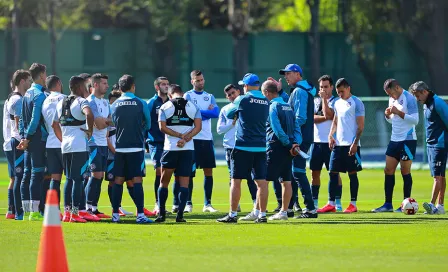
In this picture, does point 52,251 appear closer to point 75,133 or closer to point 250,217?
point 75,133

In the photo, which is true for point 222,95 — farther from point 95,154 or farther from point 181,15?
point 95,154

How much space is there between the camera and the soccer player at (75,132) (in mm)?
15906

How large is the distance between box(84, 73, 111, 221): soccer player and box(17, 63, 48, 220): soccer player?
0.74 m

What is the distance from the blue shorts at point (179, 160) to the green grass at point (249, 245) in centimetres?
78

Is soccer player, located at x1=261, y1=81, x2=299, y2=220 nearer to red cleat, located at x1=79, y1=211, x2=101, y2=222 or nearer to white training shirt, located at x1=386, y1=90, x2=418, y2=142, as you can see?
red cleat, located at x1=79, y1=211, x2=101, y2=222

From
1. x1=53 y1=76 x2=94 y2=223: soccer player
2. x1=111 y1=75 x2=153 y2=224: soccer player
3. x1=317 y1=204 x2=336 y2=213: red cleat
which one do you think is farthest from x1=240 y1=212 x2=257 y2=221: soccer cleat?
x1=53 y1=76 x2=94 y2=223: soccer player

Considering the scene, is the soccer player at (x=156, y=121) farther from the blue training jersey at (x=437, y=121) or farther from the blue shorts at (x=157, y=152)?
the blue training jersey at (x=437, y=121)

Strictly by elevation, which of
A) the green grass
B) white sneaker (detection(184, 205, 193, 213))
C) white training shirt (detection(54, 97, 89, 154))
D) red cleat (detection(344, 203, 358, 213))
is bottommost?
white sneaker (detection(184, 205, 193, 213))

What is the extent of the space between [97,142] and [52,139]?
98 centimetres

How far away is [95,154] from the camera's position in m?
17.1

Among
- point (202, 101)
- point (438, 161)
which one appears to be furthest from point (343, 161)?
point (202, 101)

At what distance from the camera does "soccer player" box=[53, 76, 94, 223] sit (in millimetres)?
15906

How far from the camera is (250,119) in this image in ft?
52.1

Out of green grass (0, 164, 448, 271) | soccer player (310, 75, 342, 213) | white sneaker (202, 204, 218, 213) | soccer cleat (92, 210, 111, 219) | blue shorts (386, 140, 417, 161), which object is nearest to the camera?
green grass (0, 164, 448, 271)
